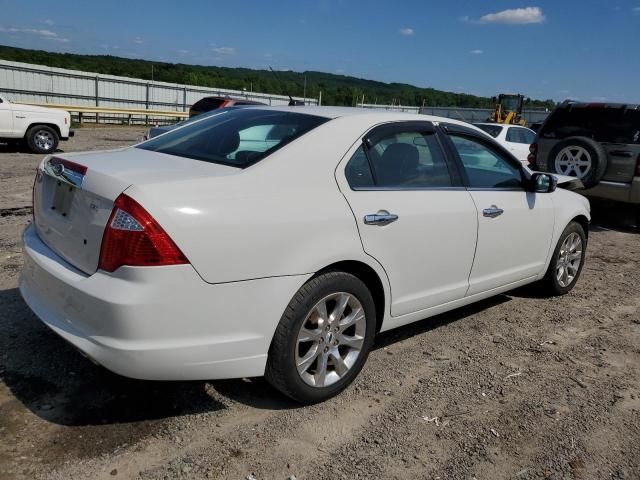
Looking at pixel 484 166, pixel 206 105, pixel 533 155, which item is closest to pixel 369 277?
pixel 484 166

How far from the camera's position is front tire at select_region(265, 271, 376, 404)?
2812 mm

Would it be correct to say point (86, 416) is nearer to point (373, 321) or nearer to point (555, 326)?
point (373, 321)

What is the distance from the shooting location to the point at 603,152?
793cm

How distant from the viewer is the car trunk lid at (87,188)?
8.38ft

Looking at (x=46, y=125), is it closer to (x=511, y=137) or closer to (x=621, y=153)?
(x=511, y=137)

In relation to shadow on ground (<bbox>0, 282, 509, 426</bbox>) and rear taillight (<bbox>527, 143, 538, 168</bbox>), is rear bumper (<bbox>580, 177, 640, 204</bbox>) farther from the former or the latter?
shadow on ground (<bbox>0, 282, 509, 426</bbox>)

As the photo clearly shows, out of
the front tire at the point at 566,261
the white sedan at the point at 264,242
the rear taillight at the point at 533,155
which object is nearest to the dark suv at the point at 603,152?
the rear taillight at the point at 533,155

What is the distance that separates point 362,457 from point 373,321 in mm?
808

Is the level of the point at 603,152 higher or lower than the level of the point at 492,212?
higher

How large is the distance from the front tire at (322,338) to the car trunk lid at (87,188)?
76 centimetres

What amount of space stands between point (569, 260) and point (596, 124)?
4227 mm

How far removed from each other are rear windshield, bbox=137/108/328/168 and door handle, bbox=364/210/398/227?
1.96ft

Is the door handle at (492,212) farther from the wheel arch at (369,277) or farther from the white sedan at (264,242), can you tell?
the wheel arch at (369,277)

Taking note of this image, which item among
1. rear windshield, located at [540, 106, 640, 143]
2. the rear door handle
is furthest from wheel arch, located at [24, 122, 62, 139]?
the rear door handle
